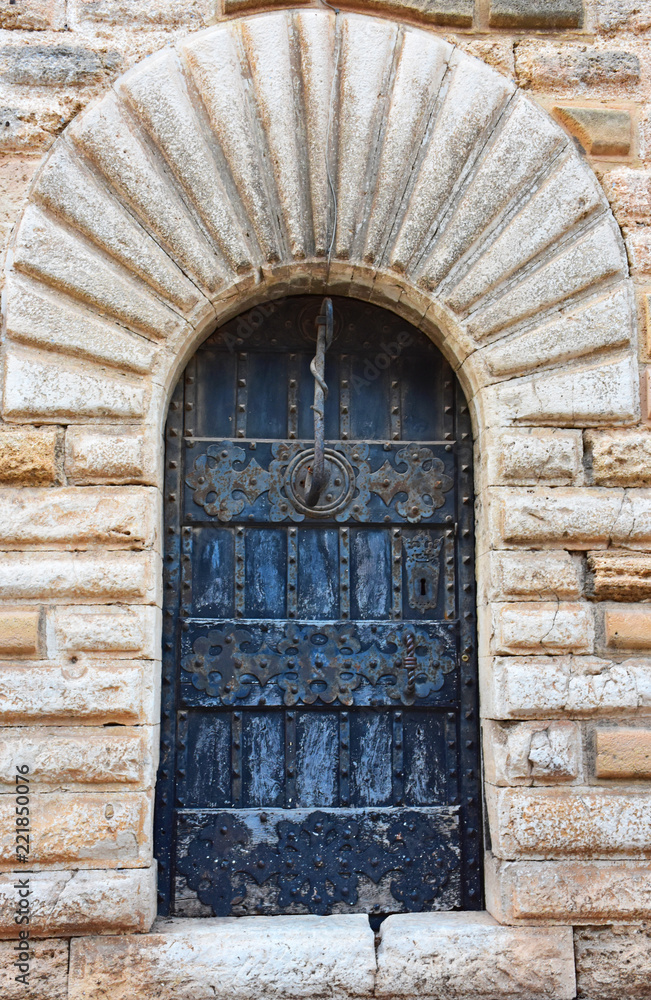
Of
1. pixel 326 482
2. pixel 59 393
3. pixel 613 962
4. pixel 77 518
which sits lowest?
pixel 613 962

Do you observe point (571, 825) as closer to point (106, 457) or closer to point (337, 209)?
point (106, 457)

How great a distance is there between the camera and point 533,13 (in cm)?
323

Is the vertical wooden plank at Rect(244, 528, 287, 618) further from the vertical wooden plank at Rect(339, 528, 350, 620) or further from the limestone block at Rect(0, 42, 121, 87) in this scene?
the limestone block at Rect(0, 42, 121, 87)

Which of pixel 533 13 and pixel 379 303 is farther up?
pixel 533 13

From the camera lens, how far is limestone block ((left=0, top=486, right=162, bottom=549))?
2854mm

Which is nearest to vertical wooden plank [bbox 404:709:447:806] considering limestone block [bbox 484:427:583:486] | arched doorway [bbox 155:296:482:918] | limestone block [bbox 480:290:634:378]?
arched doorway [bbox 155:296:482:918]

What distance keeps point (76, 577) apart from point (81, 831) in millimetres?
813

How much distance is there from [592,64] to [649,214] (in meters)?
0.62

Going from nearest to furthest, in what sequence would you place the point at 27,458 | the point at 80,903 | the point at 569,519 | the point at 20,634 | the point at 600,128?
the point at 80,903 < the point at 20,634 < the point at 27,458 < the point at 569,519 < the point at 600,128

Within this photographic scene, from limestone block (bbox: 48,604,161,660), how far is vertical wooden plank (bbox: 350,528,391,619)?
78 cm

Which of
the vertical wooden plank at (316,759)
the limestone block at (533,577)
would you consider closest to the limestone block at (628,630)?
the limestone block at (533,577)

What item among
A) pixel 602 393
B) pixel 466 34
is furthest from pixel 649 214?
pixel 466 34

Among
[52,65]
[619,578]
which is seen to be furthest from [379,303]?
[52,65]

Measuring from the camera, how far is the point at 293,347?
3303mm
